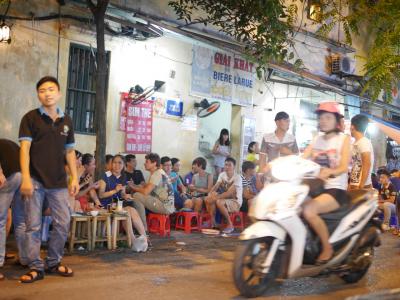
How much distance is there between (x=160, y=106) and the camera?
43.5ft

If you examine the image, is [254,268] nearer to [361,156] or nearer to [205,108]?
[361,156]

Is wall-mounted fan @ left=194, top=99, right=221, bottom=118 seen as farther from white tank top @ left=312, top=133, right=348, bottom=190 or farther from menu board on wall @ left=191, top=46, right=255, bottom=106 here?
white tank top @ left=312, top=133, right=348, bottom=190

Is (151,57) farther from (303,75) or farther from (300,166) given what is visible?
(300,166)

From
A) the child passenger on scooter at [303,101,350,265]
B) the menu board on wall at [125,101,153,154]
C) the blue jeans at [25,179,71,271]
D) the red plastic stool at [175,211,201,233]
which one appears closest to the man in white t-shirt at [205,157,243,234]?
the red plastic stool at [175,211,201,233]

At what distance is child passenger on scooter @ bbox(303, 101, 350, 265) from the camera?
567cm

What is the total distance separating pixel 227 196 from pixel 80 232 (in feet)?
13.3

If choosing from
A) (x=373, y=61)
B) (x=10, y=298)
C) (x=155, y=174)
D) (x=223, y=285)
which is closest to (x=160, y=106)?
(x=155, y=174)

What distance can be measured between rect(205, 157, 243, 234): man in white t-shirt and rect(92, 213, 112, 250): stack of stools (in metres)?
3.50

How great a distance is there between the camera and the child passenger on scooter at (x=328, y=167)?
223 inches

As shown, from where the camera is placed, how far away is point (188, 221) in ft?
35.7

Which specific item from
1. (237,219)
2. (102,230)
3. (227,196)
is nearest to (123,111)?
(227,196)

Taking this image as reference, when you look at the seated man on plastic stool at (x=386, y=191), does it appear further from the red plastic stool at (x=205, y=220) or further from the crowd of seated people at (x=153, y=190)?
the red plastic stool at (x=205, y=220)

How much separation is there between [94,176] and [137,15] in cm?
409

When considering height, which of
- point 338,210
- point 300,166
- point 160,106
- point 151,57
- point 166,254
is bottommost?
point 166,254
